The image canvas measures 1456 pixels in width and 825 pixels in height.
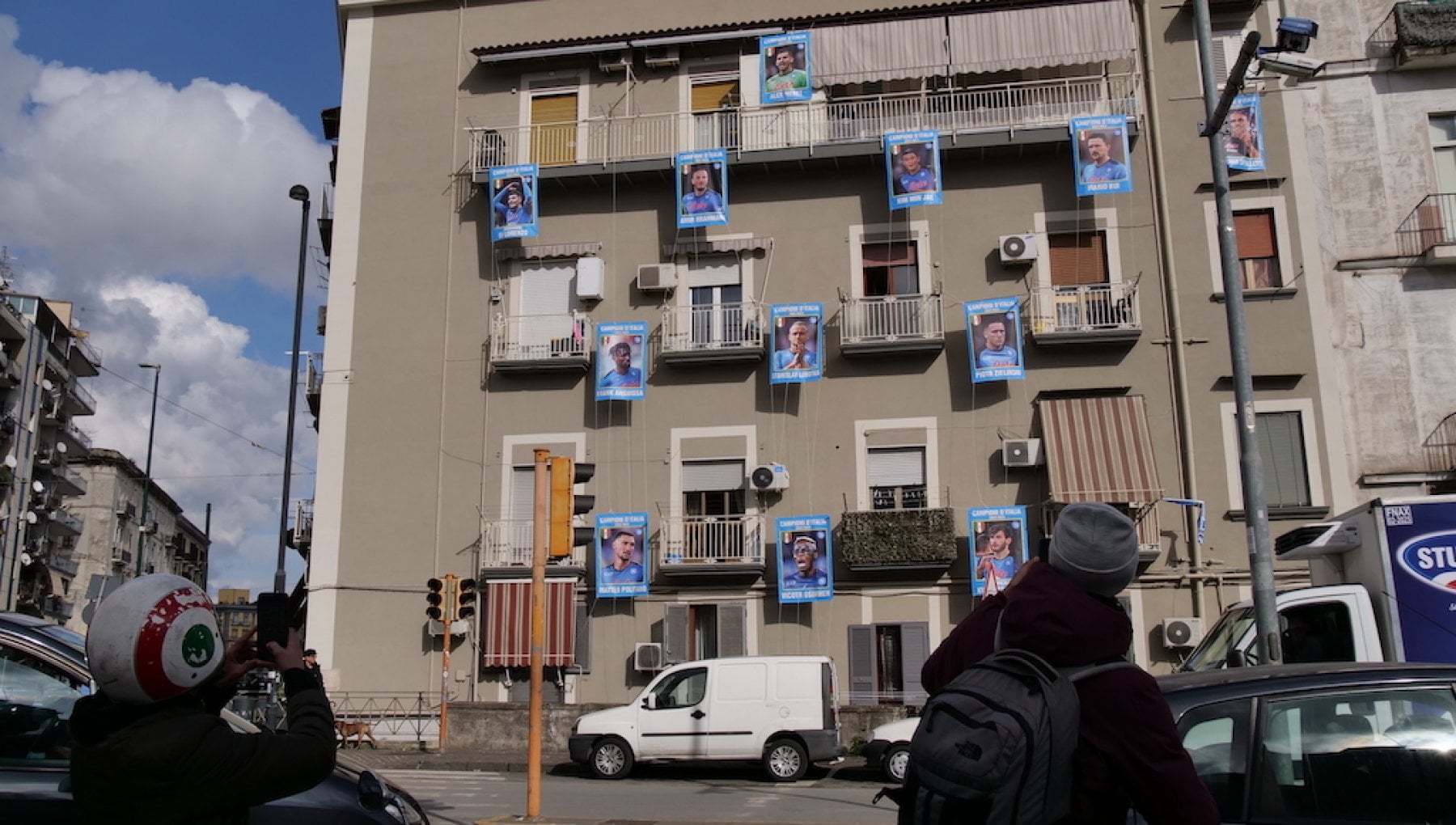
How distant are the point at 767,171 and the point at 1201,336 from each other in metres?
8.97

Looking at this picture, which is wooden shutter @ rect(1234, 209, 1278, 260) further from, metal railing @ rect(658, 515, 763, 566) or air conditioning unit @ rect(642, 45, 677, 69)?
air conditioning unit @ rect(642, 45, 677, 69)

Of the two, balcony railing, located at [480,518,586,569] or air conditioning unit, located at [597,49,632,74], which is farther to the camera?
air conditioning unit, located at [597,49,632,74]

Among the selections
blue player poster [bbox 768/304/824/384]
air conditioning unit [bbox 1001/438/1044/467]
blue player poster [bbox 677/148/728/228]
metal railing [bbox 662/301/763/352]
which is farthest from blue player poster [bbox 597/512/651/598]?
air conditioning unit [bbox 1001/438/1044/467]

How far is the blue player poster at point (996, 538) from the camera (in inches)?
819

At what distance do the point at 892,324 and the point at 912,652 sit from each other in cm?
621

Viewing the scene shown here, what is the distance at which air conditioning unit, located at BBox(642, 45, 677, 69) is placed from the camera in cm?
2427

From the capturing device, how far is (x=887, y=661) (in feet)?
70.9

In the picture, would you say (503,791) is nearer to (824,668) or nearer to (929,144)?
(824,668)

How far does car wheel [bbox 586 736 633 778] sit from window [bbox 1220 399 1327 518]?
458 inches

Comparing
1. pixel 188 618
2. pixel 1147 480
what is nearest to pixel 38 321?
pixel 1147 480

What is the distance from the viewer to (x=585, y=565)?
74.7ft

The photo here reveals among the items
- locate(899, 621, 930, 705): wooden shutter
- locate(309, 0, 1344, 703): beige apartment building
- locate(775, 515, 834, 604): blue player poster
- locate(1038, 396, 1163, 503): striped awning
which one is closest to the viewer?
locate(1038, 396, 1163, 503): striped awning

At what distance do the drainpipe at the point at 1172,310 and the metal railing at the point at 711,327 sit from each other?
25.4 ft

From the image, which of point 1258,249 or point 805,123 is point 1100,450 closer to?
point 1258,249
